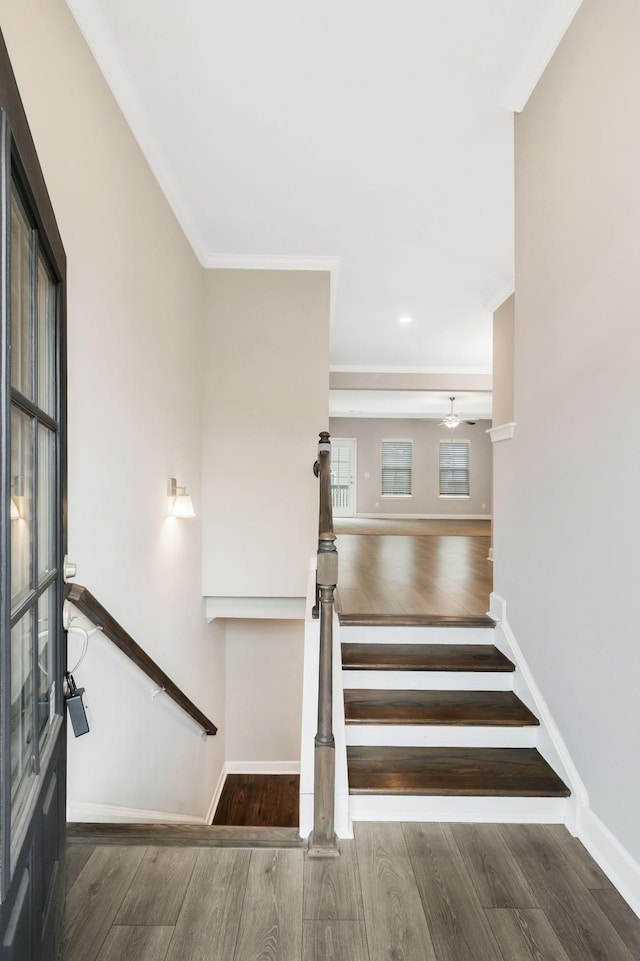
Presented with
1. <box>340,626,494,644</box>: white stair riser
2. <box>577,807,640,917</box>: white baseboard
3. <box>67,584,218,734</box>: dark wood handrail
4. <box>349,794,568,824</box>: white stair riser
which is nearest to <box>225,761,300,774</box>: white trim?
<box>67,584,218,734</box>: dark wood handrail

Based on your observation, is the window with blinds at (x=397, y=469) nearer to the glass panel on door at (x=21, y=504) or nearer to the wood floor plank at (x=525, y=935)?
the wood floor plank at (x=525, y=935)

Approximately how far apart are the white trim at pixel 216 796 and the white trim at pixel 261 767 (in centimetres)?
9

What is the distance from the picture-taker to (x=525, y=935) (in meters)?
1.37

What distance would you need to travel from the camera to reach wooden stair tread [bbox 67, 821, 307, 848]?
1686mm

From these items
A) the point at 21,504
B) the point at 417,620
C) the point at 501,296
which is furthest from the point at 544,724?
the point at 501,296

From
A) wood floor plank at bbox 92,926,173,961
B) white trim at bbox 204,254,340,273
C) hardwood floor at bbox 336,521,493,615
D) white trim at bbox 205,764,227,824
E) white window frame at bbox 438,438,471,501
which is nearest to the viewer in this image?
wood floor plank at bbox 92,926,173,961

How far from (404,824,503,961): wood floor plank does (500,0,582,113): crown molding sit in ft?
9.51

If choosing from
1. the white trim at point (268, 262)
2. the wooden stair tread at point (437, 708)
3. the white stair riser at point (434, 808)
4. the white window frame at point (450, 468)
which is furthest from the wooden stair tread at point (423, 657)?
the white window frame at point (450, 468)

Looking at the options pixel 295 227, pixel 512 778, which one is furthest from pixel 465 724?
pixel 295 227

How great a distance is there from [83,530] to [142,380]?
3.14 ft

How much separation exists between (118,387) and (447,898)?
A: 219 centimetres

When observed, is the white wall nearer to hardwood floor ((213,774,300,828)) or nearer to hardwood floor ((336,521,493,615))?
hardwood floor ((336,521,493,615))

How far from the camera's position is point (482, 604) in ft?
10.2

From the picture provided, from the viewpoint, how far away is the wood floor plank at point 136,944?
1.30 metres
